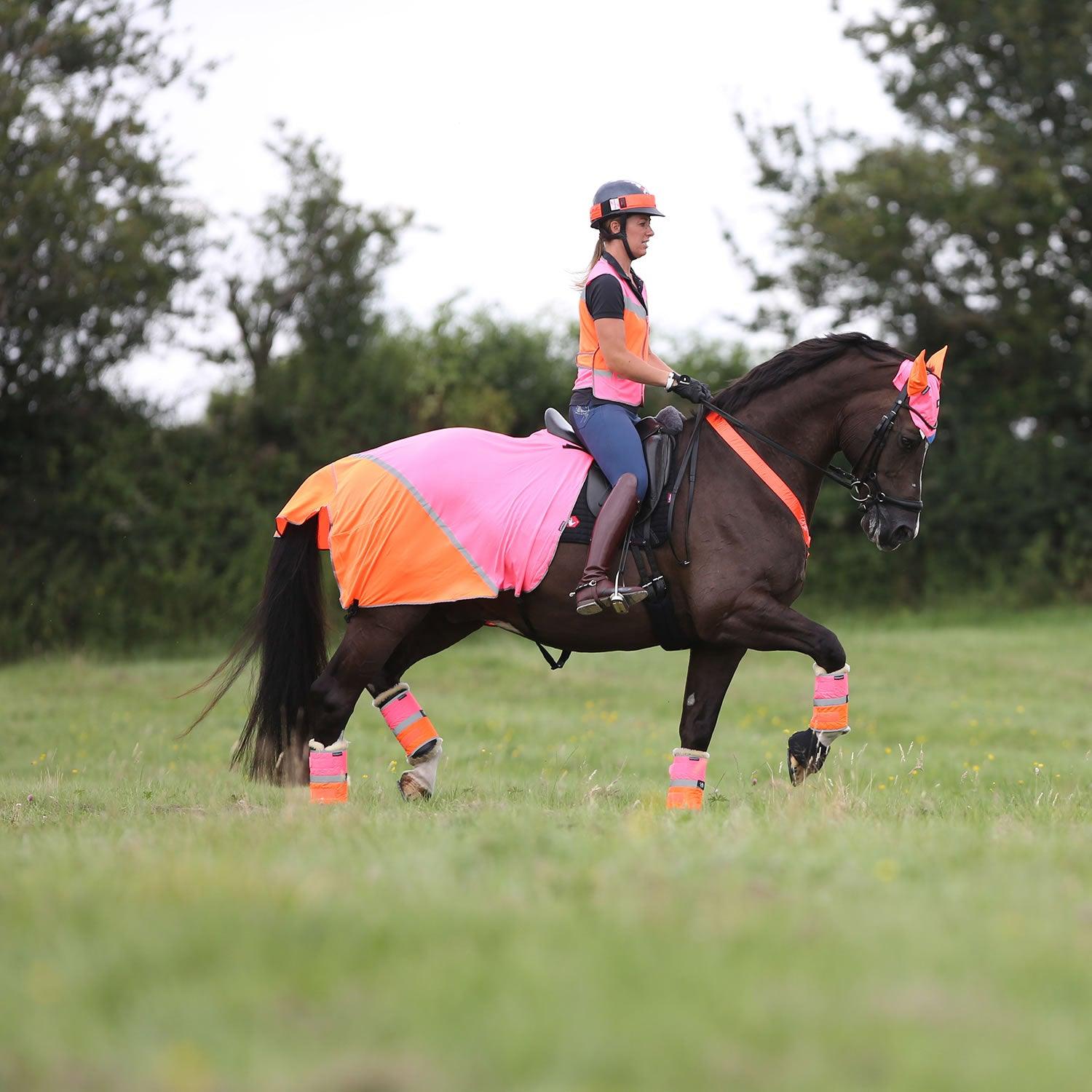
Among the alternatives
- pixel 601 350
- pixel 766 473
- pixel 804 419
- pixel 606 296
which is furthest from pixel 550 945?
pixel 804 419

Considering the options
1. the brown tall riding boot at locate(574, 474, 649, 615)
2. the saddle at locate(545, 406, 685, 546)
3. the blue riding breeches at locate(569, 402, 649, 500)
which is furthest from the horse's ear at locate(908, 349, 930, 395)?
the brown tall riding boot at locate(574, 474, 649, 615)

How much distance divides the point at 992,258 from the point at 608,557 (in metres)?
20.9

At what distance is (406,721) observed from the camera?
7.95m

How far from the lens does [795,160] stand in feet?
89.8

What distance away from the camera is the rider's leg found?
6988 millimetres

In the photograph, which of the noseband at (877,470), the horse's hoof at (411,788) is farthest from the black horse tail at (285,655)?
the noseband at (877,470)

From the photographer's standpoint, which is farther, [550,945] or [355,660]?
[355,660]

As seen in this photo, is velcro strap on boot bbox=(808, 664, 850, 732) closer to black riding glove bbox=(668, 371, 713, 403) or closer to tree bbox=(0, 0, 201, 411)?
black riding glove bbox=(668, 371, 713, 403)

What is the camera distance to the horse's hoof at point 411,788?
25.5 feet

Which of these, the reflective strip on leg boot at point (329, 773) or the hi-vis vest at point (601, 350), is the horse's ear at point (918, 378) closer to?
the hi-vis vest at point (601, 350)

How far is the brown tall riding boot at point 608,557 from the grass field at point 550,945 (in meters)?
A: 1.05

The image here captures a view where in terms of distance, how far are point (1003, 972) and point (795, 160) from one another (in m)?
25.9

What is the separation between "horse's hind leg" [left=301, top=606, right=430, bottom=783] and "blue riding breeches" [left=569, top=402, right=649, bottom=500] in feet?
4.17

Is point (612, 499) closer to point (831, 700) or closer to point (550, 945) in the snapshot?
point (831, 700)
